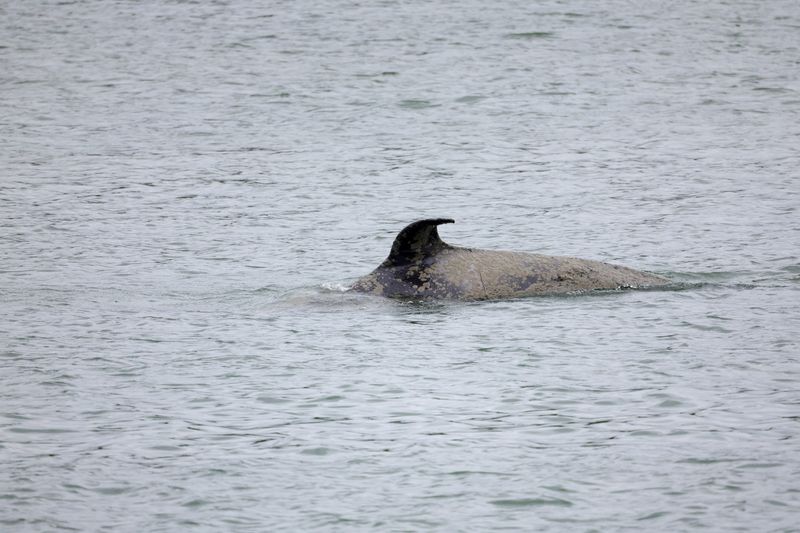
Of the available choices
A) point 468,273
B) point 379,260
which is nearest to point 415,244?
point 468,273

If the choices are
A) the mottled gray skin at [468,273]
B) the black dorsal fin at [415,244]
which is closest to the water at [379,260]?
the mottled gray skin at [468,273]

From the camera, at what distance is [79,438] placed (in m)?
10.9

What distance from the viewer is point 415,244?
A: 14711 mm

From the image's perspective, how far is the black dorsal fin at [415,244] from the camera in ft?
47.6

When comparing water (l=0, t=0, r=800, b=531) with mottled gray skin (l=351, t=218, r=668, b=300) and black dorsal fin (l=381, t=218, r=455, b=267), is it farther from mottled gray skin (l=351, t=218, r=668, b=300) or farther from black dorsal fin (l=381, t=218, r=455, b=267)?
black dorsal fin (l=381, t=218, r=455, b=267)

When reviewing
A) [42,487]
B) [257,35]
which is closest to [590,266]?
[42,487]

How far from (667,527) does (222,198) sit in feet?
47.6

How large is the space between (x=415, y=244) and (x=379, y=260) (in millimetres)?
3213

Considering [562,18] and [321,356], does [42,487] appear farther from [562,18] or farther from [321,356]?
[562,18]

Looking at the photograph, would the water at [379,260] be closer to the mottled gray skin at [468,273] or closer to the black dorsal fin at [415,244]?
the mottled gray skin at [468,273]

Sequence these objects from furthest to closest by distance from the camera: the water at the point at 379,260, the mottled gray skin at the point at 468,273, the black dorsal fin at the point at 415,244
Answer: the mottled gray skin at the point at 468,273
the black dorsal fin at the point at 415,244
the water at the point at 379,260

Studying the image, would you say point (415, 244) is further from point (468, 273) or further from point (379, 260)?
point (379, 260)

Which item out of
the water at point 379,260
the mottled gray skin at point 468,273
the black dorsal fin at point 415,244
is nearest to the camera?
the water at point 379,260

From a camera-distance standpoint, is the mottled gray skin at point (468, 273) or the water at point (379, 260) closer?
the water at point (379, 260)
